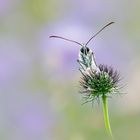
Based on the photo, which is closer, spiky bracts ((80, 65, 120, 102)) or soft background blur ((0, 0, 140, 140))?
spiky bracts ((80, 65, 120, 102))

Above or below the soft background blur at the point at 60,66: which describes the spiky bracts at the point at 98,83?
below

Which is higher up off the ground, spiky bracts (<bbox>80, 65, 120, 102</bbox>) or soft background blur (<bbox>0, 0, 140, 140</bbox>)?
soft background blur (<bbox>0, 0, 140, 140</bbox>)

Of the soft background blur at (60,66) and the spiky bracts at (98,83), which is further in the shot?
the soft background blur at (60,66)

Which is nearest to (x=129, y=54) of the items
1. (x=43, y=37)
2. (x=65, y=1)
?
(x=43, y=37)
